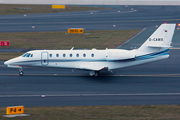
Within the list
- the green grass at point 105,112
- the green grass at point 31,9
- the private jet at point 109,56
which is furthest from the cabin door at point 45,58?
the green grass at point 31,9

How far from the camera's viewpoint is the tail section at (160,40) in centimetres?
2884

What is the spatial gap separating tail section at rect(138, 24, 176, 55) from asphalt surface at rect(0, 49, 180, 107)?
2480mm

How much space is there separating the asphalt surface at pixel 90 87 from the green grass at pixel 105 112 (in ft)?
4.21

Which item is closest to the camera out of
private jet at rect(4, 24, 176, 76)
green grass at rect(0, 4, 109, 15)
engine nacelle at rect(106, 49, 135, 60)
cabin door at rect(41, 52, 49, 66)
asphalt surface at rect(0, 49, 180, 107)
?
asphalt surface at rect(0, 49, 180, 107)

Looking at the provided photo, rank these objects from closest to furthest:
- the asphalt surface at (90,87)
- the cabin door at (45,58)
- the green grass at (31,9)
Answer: the asphalt surface at (90,87) → the cabin door at (45,58) → the green grass at (31,9)

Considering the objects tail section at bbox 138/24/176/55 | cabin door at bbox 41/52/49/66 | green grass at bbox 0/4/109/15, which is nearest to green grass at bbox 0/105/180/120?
tail section at bbox 138/24/176/55

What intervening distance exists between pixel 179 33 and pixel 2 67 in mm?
29209

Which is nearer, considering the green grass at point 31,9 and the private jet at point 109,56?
the private jet at point 109,56

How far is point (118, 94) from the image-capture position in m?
23.8

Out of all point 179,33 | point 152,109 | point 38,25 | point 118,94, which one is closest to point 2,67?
point 118,94

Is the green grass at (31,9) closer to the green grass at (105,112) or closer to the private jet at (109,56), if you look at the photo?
the private jet at (109,56)

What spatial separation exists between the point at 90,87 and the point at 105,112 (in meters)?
6.89

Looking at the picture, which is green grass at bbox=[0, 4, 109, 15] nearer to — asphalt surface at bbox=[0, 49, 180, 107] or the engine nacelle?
asphalt surface at bbox=[0, 49, 180, 107]

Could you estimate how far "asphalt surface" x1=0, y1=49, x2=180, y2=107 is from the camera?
22.2 metres
